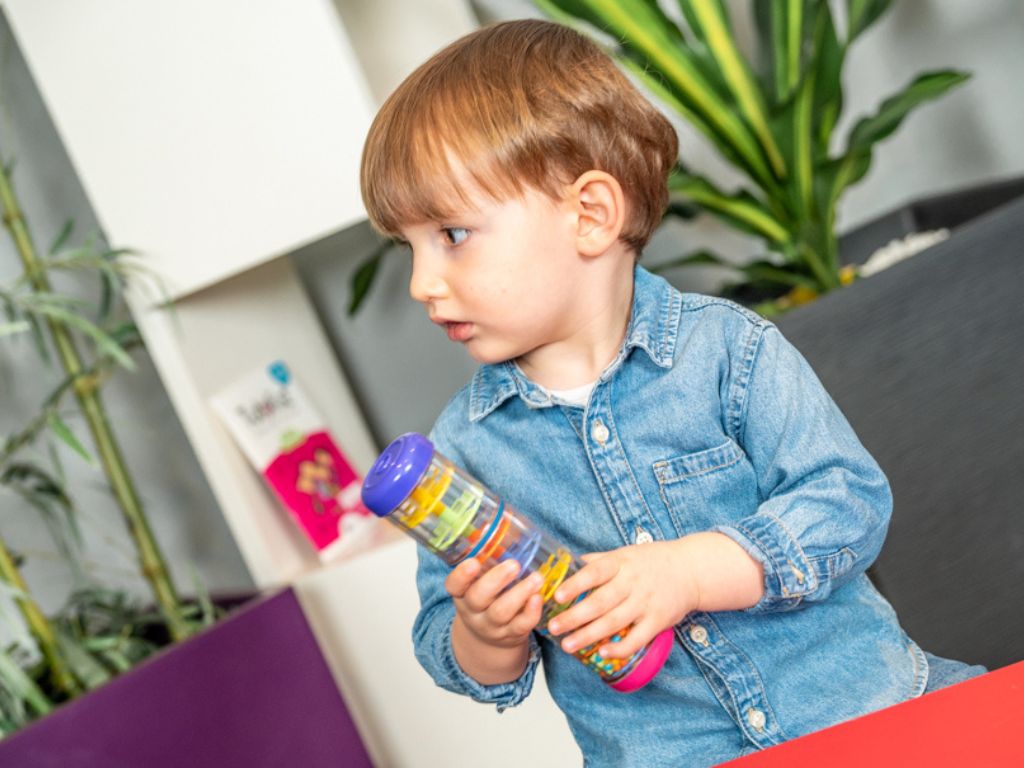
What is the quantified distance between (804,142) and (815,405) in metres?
0.76

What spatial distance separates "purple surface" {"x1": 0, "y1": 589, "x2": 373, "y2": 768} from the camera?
4.42 ft

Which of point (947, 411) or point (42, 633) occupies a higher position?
point (42, 633)

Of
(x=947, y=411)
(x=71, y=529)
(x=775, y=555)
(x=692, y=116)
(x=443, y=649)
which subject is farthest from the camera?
(x=71, y=529)

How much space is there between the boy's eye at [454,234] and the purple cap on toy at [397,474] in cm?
19

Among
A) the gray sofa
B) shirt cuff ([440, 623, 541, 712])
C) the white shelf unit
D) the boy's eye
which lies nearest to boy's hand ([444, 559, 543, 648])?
shirt cuff ([440, 623, 541, 712])

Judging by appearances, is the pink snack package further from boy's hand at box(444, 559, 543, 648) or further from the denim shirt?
boy's hand at box(444, 559, 543, 648)

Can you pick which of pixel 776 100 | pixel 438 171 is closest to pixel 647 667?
pixel 438 171

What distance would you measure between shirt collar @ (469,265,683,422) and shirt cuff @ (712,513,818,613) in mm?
141

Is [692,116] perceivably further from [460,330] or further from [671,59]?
[460,330]

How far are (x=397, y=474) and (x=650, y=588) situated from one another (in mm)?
193

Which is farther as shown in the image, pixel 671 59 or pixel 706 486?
pixel 671 59

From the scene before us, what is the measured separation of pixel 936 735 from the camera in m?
0.45

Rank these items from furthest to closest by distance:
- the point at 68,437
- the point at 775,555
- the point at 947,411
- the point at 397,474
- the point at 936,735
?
the point at 68,437 → the point at 947,411 → the point at 775,555 → the point at 397,474 → the point at 936,735

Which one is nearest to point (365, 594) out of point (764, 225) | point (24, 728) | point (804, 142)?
point (24, 728)
